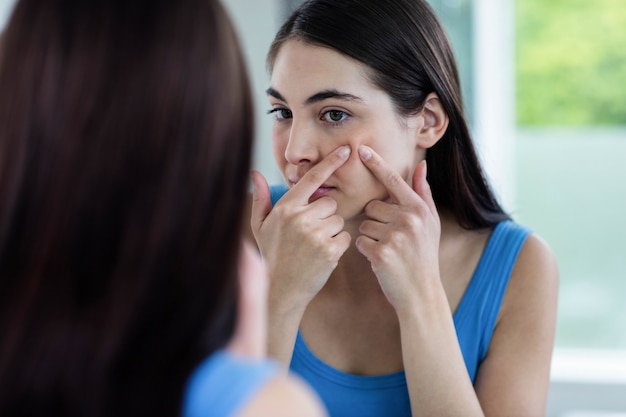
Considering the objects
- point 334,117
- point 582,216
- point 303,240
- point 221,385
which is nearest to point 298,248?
point 303,240

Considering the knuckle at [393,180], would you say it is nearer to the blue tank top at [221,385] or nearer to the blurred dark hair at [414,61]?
the blurred dark hair at [414,61]

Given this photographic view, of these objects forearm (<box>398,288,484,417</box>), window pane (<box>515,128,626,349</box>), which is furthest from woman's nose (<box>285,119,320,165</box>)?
window pane (<box>515,128,626,349</box>)

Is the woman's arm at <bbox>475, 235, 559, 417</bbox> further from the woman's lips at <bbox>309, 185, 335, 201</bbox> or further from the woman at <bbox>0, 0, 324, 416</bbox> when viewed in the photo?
the woman at <bbox>0, 0, 324, 416</bbox>

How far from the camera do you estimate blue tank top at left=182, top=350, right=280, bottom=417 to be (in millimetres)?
622

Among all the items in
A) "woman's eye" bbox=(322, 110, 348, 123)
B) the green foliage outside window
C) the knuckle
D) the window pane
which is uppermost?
the green foliage outside window

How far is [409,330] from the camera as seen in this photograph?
129 cm

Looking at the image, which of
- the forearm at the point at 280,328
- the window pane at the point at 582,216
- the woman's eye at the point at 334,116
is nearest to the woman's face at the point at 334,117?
the woman's eye at the point at 334,116

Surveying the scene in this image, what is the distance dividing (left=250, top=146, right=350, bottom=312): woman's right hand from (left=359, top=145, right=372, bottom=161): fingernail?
0.03 m

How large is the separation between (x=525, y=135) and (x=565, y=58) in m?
0.34

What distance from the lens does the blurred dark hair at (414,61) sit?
1.36 metres

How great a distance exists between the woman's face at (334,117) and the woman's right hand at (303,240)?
33mm

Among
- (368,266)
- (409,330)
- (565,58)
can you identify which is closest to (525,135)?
(565,58)

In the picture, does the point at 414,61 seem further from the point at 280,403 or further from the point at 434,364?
the point at 280,403

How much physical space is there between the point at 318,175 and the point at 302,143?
78 mm
